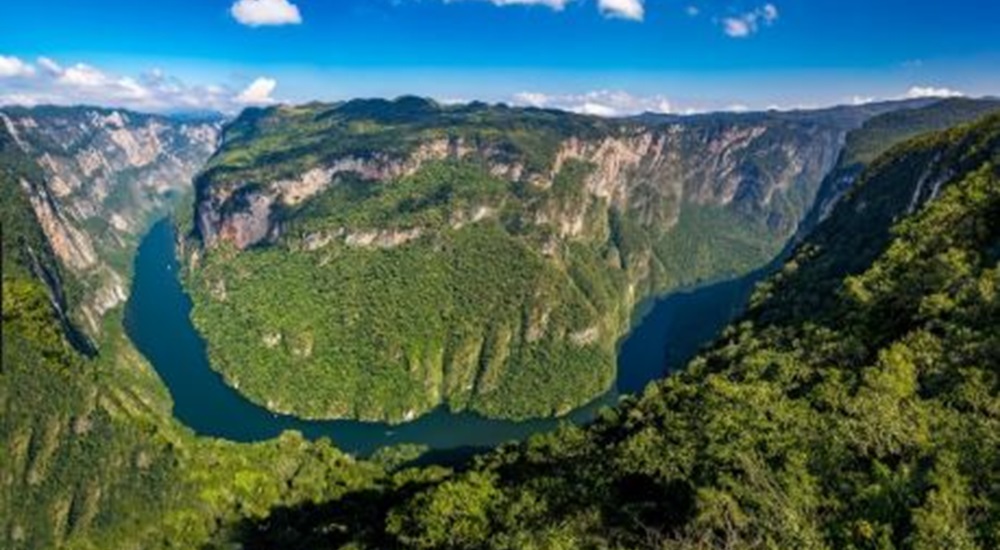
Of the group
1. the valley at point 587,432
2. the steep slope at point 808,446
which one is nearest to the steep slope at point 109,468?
the valley at point 587,432

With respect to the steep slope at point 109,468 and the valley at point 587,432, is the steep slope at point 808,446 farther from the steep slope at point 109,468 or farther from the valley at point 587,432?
the steep slope at point 109,468

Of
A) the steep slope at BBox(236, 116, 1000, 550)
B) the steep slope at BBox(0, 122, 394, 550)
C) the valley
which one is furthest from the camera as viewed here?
the steep slope at BBox(0, 122, 394, 550)

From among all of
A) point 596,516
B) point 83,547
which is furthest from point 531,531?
point 83,547

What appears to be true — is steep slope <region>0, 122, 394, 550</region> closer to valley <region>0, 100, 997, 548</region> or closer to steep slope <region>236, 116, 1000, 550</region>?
valley <region>0, 100, 997, 548</region>

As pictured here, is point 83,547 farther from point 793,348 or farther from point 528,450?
point 793,348

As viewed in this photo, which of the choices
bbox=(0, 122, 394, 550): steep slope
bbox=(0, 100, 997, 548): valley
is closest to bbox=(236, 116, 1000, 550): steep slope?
bbox=(0, 100, 997, 548): valley

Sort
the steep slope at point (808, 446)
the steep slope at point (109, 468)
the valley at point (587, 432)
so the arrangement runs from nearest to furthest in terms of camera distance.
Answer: the steep slope at point (808, 446), the valley at point (587, 432), the steep slope at point (109, 468)

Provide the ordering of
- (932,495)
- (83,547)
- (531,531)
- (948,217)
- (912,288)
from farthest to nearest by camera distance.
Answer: (83,547) → (948,217) → (912,288) → (531,531) → (932,495)

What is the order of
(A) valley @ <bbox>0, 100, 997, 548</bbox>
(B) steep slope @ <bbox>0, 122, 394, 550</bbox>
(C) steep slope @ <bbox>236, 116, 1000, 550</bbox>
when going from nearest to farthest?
(C) steep slope @ <bbox>236, 116, 1000, 550</bbox>, (A) valley @ <bbox>0, 100, 997, 548</bbox>, (B) steep slope @ <bbox>0, 122, 394, 550</bbox>
